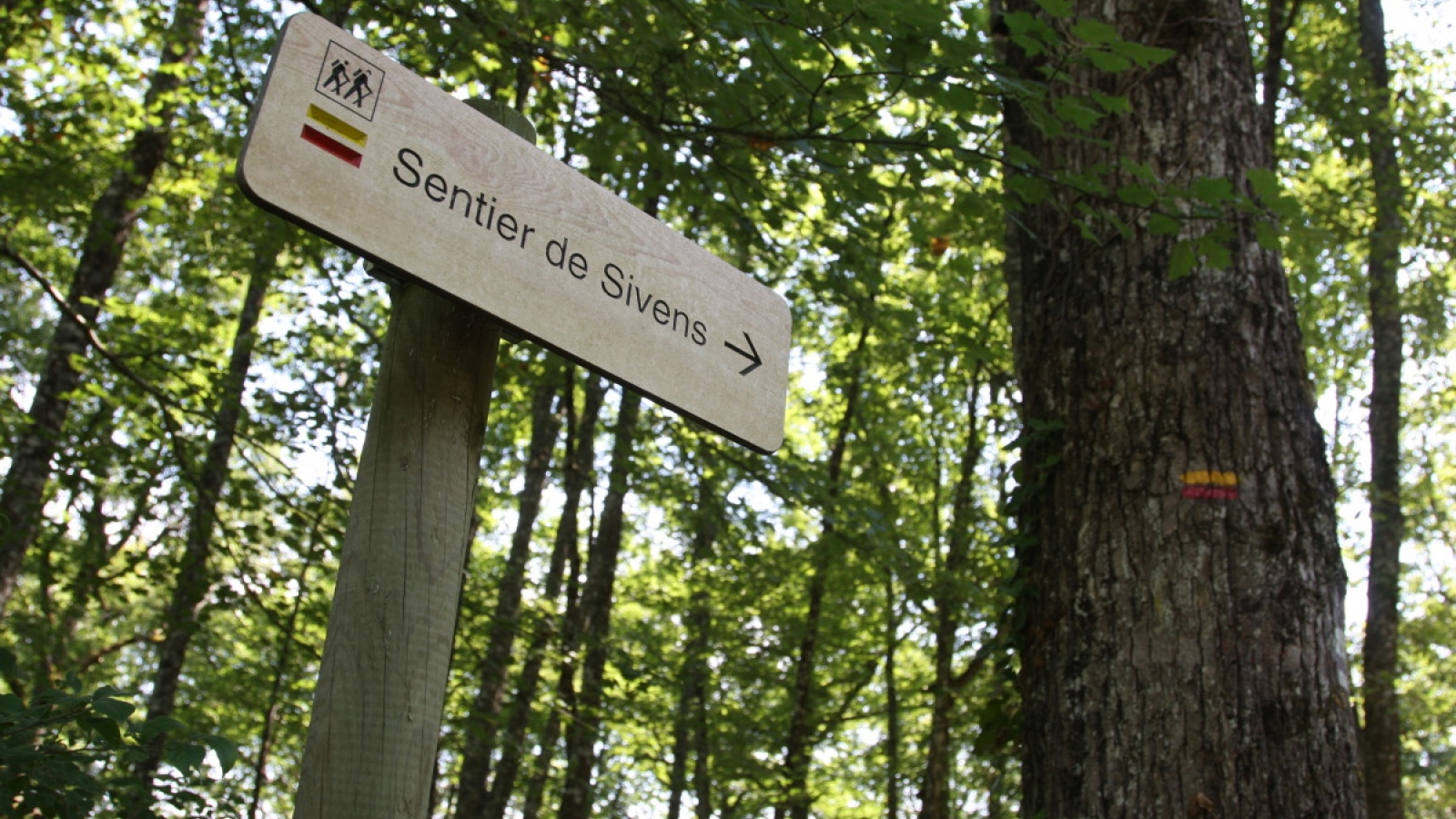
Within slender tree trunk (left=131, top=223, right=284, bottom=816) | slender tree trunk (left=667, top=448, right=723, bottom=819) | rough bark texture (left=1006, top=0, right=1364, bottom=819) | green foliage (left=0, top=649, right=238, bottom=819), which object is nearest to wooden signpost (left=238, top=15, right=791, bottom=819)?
green foliage (left=0, top=649, right=238, bottom=819)

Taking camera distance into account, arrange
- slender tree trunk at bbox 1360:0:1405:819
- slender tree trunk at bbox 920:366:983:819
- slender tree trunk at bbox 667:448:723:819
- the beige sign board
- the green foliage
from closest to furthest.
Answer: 1. the beige sign board
2. the green foliage
3. slender tree trunk at bbox 920:366:983:819
4. slender tree trunk at bbox 1360:0:1405:819
5. slender tree trunk at bbox 667:448:723:819

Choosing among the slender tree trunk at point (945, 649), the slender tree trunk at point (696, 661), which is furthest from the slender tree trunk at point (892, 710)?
the slender tree trunk at point (696, 661)

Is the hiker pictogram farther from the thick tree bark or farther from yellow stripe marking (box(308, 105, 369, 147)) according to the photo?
the thick tree bark

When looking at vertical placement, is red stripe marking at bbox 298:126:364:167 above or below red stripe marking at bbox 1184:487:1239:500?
below

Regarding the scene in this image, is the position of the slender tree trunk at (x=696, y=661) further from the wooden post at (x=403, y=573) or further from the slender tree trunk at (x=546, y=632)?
the wooden post at (x=403, y=573)

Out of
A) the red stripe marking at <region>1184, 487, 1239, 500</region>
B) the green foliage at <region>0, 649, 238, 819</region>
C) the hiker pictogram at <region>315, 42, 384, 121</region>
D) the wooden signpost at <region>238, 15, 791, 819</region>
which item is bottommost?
the green foliage at <region>0, 649, 238, 819</region>

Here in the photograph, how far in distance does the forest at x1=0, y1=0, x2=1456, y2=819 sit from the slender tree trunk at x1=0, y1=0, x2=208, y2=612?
0.11ft

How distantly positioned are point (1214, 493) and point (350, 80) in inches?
86.2

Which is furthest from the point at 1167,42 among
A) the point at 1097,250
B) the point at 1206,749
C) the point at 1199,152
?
the point at 1206,749

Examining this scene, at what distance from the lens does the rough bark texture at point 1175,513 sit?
240 cm

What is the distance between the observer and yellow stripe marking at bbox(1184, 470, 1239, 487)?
2.62 meters

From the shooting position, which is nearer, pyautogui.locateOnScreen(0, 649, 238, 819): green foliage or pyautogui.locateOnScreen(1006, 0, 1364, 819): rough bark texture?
pyautogui.locateOnScreen(0, 649, 238, 819): green foliage

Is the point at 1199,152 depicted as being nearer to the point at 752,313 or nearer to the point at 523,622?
the point at 752,313

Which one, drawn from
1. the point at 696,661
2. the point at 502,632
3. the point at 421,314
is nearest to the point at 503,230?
the point at 421,314
